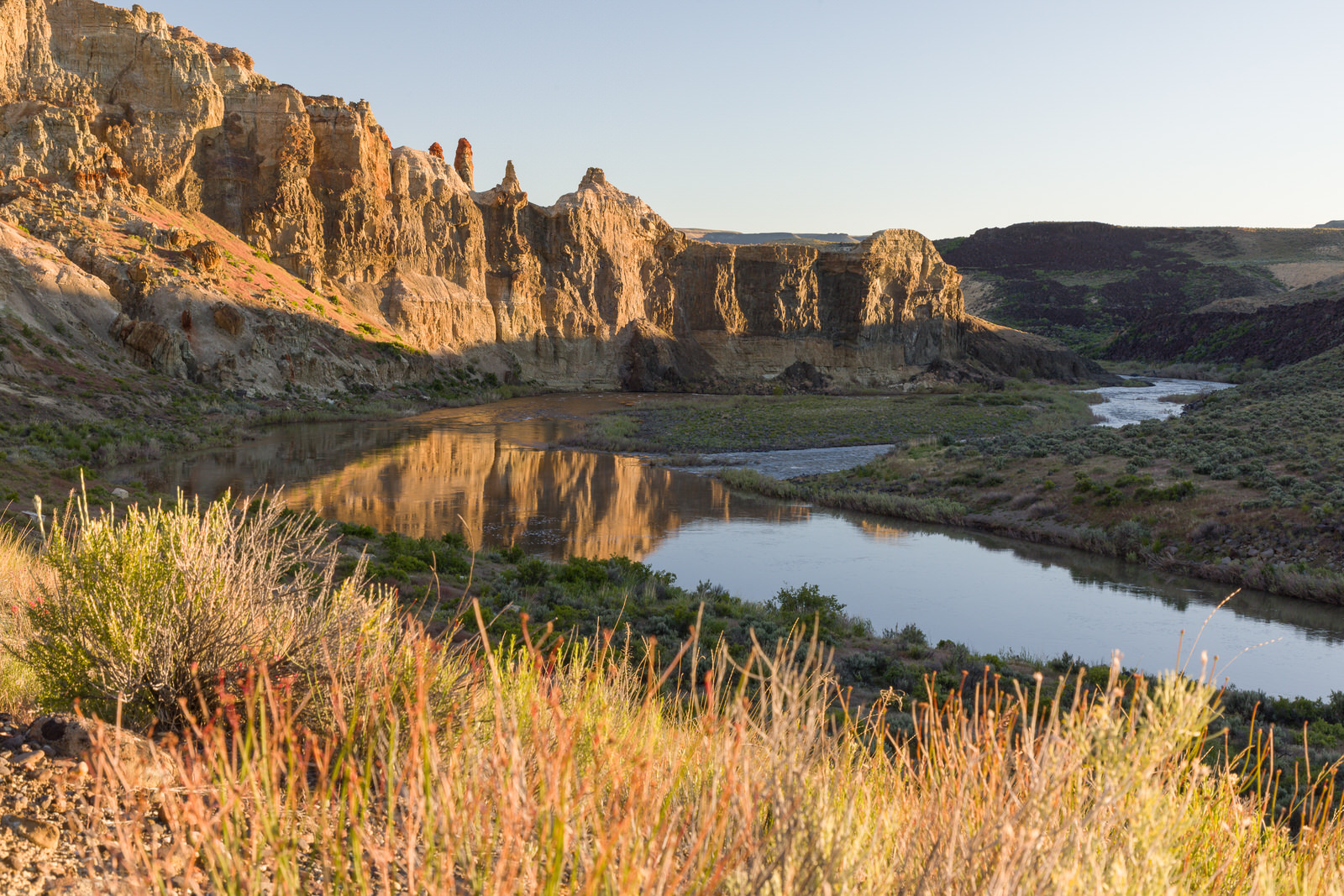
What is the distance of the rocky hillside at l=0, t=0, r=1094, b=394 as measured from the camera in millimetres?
40469

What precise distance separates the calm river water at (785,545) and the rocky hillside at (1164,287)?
61754mm

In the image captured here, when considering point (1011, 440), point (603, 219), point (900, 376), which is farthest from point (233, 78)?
point (900, 376)

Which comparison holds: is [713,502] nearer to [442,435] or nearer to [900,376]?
[442,435]

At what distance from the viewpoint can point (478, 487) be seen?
1016 inches

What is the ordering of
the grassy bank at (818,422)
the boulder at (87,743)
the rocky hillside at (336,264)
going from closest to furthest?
1. the boulder at (87,743)
2. the grassy bank at (818,422)
3. the rocky hillside at (336,264)

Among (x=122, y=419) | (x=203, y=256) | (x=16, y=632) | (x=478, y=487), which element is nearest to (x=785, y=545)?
(x=478, y=487)

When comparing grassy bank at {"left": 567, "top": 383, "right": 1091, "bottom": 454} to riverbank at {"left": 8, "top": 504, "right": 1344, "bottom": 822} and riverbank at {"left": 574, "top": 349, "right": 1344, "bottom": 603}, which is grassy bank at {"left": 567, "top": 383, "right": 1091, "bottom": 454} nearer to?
riverbank at {"left": 574, "top": 349, "right": 1344, "bottom": 603}

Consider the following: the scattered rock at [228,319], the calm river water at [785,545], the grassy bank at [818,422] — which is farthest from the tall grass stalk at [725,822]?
the scattered rock at [228,319]

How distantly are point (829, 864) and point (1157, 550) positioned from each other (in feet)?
60.6

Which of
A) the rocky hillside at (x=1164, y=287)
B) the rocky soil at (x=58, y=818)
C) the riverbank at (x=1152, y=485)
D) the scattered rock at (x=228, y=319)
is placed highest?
the rocky hillside at (x=1164, y=287)

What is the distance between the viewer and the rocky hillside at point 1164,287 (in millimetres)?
79688

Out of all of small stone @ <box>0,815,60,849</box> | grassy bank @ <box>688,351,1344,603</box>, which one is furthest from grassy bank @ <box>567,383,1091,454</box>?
small stone @ <box>0,815,60,849</box>

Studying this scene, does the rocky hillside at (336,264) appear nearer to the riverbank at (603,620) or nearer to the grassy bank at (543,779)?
the riverbank at (603,620)

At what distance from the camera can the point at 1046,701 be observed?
923 cm
